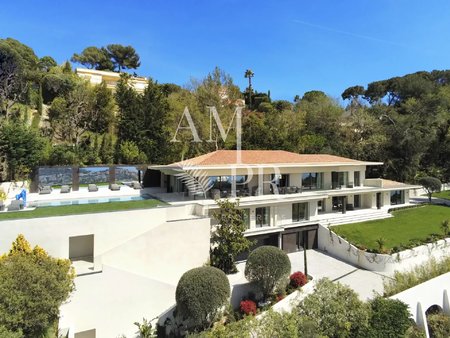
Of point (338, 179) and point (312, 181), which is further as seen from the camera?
point (338, 179)

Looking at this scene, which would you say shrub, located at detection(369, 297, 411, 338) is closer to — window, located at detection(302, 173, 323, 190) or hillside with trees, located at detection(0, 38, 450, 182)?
window, located at detection(302, 173, 323, 190)

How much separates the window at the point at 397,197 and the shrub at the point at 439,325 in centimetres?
1525

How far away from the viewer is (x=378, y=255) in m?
20.1

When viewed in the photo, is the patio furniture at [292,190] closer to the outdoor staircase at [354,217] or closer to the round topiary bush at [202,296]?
the outdoor staircase at [354,217]

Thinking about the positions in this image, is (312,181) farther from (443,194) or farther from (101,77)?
(101,77)

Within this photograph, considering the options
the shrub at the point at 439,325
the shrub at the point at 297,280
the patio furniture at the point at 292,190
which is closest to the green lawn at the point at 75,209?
the shrub at the point at 297,280

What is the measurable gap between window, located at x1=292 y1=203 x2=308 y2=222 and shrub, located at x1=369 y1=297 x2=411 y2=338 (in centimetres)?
942

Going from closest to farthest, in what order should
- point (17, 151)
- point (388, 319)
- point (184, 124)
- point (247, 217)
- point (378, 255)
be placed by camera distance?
point (388, 319) < point (378, 255) < point (247, 217) < point (17, 151) < point (184, 124)

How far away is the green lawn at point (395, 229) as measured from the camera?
22.1m

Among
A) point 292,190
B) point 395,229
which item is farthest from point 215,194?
point 395,229

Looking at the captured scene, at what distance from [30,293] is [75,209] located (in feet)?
24.5

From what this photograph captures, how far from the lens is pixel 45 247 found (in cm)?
1545

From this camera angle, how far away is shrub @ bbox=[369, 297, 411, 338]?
13759 millimetres

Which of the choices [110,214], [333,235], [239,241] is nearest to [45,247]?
[110,214]
